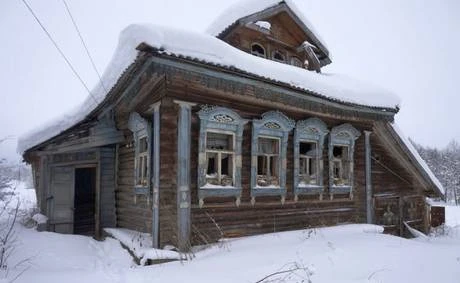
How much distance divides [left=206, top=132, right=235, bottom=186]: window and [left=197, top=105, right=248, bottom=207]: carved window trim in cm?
13

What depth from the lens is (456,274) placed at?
486 centimetres

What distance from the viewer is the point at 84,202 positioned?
42.0ft

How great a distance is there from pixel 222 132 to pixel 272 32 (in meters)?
5.94

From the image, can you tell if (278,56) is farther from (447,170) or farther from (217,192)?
(447,170)

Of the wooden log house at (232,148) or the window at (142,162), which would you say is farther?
the window at (142,162)

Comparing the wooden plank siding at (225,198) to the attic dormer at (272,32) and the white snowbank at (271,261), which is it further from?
the attic dormer at (272,32)

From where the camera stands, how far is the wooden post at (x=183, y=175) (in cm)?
646

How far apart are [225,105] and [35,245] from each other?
5725 millimetres

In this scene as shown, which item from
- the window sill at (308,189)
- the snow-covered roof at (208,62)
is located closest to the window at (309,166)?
the window sill at (308,189)

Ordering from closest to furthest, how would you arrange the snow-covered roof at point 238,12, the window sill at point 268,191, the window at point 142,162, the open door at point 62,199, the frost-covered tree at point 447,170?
the window sill at point 268,191 → the window at point 142,162 → the open door at point 62,199 → the snow-covered roof at point 238,12 → the frost-covered tree at point 447,170

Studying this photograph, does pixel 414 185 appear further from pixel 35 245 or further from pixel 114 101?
pixel 35 245

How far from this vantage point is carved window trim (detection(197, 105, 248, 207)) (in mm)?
7020

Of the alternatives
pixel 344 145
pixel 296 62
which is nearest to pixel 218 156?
pixel 344 145

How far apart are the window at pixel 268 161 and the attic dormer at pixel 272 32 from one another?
3984 mm
